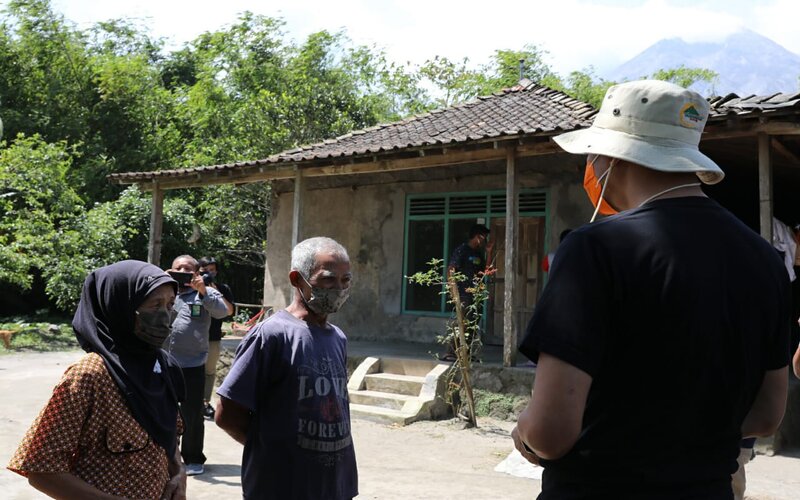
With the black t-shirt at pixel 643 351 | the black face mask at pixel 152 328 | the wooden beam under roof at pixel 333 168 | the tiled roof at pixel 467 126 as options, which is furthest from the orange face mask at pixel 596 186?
the wooden beam under roof at pixel 333 168

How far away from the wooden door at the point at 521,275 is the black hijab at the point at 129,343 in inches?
349

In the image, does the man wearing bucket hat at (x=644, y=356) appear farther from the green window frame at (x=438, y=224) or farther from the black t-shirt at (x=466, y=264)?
the green window frame at (x=438, y=224)

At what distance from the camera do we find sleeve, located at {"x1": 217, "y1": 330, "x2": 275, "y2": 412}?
2777mm

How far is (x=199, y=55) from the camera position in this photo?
3384 cm

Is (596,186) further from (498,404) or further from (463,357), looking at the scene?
(498,404)

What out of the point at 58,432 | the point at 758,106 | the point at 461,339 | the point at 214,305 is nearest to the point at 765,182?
the point at 758,106

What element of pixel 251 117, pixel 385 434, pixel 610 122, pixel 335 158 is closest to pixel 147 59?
pixel 251 117

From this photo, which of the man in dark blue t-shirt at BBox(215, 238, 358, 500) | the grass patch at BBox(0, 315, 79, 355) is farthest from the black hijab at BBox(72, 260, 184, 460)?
the grass patch at BBox(0, 315, 79, 355)

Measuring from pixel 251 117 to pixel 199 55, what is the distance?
1432 centimetres

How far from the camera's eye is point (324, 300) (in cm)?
303

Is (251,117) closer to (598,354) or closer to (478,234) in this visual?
(478,234)

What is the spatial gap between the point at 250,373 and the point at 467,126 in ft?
29.2

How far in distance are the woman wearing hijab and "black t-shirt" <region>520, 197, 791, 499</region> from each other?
1.48 metres

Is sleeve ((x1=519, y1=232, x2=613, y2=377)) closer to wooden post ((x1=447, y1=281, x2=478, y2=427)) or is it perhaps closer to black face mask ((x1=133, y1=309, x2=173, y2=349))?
black face mask ((x1=133, y1=309, x2=173, y2=349))
